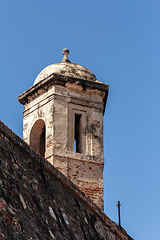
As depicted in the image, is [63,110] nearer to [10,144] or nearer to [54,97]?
[54,97]

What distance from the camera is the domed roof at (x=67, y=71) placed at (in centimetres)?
1508

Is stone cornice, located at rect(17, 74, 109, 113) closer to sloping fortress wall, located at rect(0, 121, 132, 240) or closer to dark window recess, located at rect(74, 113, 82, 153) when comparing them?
dark window recess, located at rect(74, 113, 82, 153)

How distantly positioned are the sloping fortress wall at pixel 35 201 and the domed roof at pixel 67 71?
7.47 metres

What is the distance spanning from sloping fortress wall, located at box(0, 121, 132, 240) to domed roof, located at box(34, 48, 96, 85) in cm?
747

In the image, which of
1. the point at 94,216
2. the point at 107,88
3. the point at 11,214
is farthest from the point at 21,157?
the point at 107,88

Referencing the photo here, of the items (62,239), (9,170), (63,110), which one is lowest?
(62,239)

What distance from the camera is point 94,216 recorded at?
817cm

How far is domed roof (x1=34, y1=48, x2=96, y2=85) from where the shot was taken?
15080 millimetres

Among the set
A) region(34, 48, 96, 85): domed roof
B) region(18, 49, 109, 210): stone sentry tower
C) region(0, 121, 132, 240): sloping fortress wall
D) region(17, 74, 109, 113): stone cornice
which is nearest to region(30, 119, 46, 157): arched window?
region(18, 49, 109, 210): stone sentry tower

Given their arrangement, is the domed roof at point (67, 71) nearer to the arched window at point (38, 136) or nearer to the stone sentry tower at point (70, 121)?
the stone sentry tower at point (70, 121)

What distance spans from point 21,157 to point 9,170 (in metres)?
0.52

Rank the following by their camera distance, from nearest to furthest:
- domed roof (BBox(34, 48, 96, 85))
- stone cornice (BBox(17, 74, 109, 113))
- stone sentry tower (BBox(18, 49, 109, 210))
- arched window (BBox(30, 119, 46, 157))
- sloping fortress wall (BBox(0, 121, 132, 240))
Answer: sloping fortress wall (BBox(0, 121, 132, 240)) → stone sentry tower (BBox(18, 49, 109, 210)) → stone cornice (BBox(17, 74, 109, 113)) → arched window (BBox(30, 119, 46, 157)) → domed roof (BBox(34, 48, 96, 85))

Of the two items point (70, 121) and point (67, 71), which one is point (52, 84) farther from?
point (70, 121)

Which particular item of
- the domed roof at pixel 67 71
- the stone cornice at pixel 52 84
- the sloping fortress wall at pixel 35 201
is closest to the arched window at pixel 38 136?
the stone cornice at pixel 52 84
